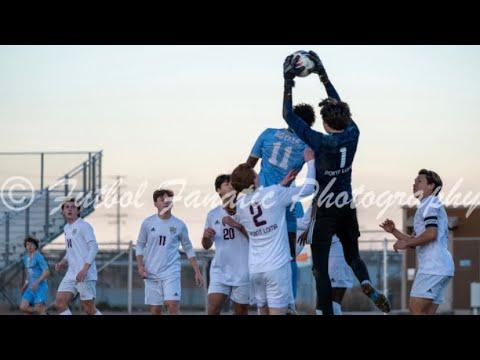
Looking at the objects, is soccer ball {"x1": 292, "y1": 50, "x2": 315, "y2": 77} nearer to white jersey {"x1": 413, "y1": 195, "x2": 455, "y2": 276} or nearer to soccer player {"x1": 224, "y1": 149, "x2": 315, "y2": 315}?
soccer player {"x1": 224, "y1": 149, "x2": 315, "y2": 315}

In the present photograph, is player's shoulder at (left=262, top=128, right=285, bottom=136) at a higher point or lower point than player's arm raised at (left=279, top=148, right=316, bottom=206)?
higher

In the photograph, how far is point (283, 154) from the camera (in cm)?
1334

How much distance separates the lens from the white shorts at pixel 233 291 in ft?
46.1

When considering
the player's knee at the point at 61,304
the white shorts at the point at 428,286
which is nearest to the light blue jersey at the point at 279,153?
the white shorts at the point at 428,286

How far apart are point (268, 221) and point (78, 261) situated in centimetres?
460

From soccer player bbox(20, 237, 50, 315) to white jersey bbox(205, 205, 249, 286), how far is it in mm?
5766

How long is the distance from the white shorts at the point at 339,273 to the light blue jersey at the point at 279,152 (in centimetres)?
119

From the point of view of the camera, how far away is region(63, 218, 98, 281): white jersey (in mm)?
15688

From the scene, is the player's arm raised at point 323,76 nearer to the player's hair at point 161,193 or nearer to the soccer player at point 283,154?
the soccer player at point 283,154

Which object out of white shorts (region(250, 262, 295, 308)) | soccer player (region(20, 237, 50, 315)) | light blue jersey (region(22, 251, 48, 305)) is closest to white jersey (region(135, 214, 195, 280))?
white shorts (region(250, 262, 295, 308))
